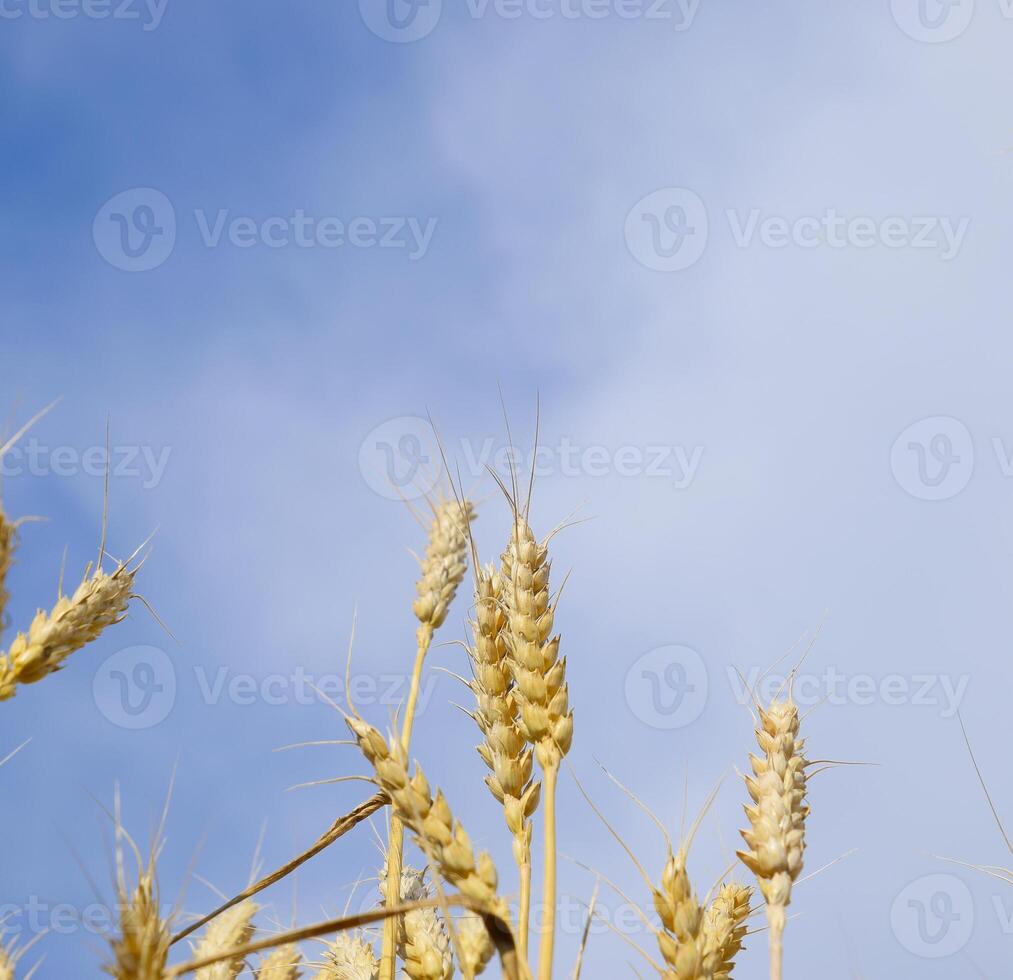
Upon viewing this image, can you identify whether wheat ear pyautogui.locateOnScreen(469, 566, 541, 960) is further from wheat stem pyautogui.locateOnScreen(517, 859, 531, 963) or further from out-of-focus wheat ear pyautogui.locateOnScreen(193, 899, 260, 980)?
out-of-focus wheat ear pyautogui.locateOnScreen(193, 899, 260, 980)

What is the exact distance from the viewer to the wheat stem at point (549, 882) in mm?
1545

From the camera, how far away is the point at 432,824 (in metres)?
1.52

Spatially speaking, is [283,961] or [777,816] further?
[283,961]

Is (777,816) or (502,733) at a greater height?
(502,733)

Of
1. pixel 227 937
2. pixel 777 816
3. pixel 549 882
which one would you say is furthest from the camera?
pixel 227 937

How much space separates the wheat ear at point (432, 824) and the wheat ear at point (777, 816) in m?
0.62

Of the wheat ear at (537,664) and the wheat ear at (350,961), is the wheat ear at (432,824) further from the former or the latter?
the wheat ear at (350,961)

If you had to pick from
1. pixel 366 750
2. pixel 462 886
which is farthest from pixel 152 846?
pixel 462 886

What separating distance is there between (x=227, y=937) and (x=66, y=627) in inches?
31.0

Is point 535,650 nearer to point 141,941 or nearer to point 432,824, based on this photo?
point 432,824

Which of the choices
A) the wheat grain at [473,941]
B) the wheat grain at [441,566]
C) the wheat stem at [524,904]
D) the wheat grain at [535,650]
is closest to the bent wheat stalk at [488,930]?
the wheat stem at [524,904]

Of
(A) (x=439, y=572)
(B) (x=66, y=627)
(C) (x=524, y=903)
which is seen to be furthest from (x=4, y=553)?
(A) (x=439, y=572)

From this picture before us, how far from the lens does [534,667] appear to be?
6.87 feet

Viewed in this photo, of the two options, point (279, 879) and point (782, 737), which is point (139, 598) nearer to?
point (279, 879)
